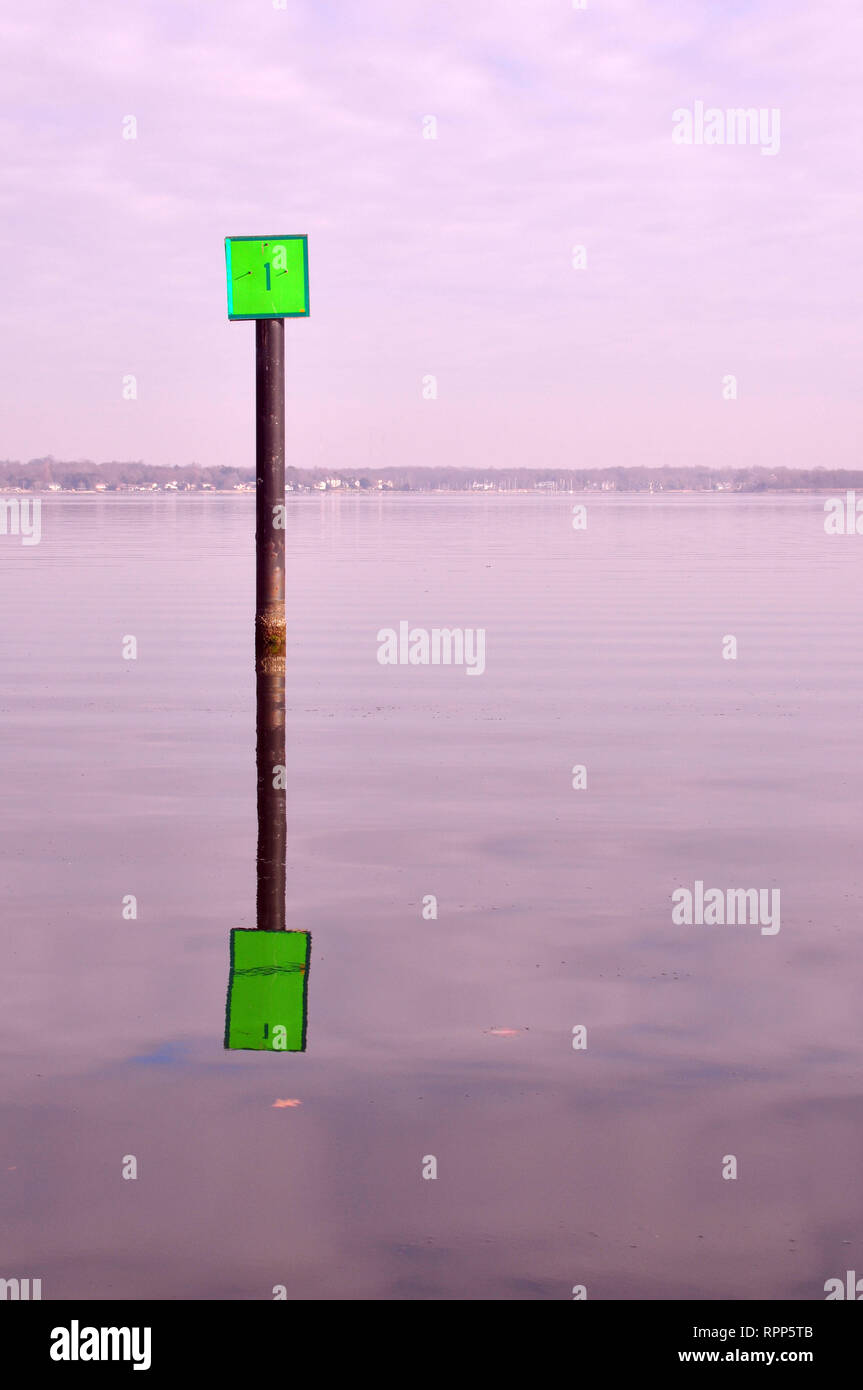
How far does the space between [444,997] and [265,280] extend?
13.3 meters

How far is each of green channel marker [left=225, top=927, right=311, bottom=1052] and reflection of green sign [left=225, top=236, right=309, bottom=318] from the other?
38.0ft

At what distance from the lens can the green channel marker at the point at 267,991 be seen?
857 centimetres

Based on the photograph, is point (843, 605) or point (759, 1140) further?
point (843, 605)

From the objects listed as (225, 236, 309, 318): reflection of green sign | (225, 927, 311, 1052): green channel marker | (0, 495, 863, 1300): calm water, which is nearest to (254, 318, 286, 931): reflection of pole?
(225, 236, 309, 318): reflection of green sign

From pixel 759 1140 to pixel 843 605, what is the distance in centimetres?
3168

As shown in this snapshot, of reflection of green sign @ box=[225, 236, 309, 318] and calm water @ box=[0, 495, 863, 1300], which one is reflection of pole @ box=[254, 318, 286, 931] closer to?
reflection of green sign @ box=[225, 236, 309, 318]

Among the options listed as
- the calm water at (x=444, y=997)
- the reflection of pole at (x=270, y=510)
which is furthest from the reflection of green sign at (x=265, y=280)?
the calm water at (x=444, y=997)

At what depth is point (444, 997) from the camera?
9.27 meters

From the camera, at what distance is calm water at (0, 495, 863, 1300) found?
6.25 m

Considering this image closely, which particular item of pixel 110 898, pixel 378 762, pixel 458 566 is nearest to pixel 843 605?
pixel 458 566

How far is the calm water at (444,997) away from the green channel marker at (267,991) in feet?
0.41

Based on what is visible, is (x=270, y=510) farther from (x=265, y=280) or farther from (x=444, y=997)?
(x=444, y=997)
